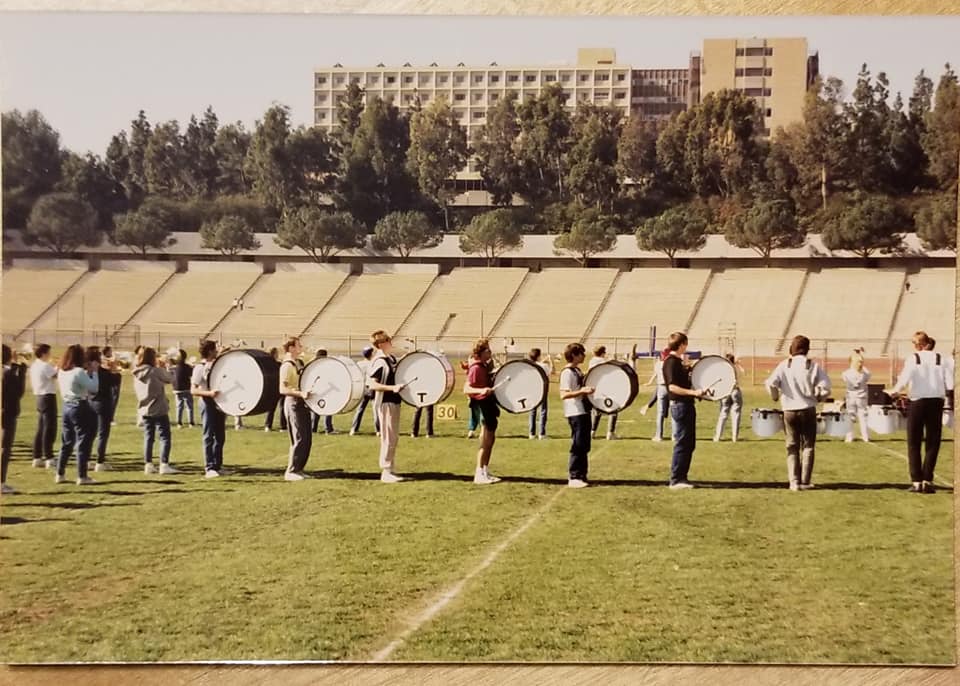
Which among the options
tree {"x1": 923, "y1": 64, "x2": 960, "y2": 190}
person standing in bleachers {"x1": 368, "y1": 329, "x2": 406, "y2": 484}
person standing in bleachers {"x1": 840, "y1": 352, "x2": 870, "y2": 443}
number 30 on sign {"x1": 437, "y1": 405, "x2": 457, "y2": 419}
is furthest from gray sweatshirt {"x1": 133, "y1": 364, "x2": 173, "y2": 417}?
tree {"x1": 923, "y1": 64, "x2": 960, "y2": 190}

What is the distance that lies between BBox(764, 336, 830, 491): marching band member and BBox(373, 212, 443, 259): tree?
172cm

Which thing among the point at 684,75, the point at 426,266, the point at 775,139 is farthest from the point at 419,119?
the point at 775,139

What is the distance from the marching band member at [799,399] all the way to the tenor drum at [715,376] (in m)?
0.19

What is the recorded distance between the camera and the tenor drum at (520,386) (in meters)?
6.31

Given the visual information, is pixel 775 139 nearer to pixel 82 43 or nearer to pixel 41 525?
pixel 82 43

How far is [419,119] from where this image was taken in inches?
249

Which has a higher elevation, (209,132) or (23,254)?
(209,132)

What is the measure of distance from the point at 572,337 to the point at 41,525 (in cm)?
255

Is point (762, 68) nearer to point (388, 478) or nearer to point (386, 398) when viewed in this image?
point (386, 398)

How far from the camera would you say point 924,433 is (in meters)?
6.16

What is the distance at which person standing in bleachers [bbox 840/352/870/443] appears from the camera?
622cm

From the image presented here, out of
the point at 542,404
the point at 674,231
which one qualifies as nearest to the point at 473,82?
the point at 674,231

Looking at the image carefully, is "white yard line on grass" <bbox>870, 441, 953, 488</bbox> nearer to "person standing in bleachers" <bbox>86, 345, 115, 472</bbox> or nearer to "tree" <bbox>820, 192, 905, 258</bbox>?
"tree" <bbox>820, 192, 905, 258</bbox>

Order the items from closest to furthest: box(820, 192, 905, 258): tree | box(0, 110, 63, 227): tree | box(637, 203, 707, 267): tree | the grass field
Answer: the grass field, box(0, 110, 63, 227): tree, box(820, 192, 905, 258): tree, box(637, 203, 707, 267): tree
